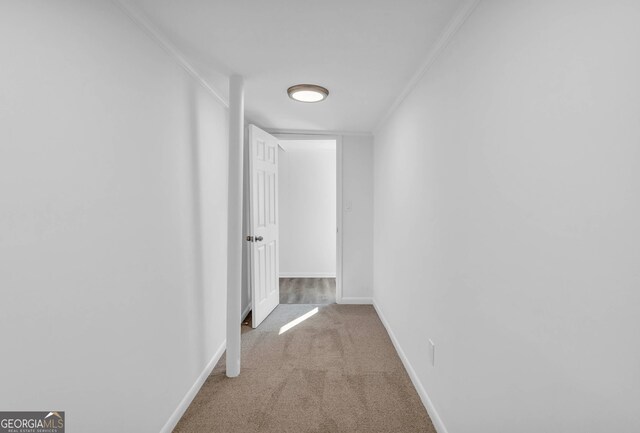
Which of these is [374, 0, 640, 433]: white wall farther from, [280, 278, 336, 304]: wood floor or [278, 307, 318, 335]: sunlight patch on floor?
[280, 278, 336, 304]: wood floor

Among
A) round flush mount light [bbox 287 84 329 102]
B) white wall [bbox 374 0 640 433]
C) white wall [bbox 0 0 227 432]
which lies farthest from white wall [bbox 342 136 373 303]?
white wall [bbox 0 0 227 432]

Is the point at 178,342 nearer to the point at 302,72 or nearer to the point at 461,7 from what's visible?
the point at 302,72

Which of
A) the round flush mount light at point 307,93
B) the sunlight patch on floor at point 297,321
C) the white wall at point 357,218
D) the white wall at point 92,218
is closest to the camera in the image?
the white wall at point 92,218

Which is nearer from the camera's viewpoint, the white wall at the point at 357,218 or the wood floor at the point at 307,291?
the white wall at the point at 357,218

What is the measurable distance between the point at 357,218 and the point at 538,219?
3011mm

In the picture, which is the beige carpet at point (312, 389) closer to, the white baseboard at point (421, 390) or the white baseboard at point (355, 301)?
the white baseboard at point (421, 390)

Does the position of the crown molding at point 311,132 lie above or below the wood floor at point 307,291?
above

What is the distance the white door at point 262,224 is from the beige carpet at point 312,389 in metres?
0.43

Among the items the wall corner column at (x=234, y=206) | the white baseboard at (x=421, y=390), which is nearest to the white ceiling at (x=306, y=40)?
the wall corner column at (x=234, y=206)

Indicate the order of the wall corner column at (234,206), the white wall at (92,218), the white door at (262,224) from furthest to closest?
the white door at (262,224), the wall corner column at (234,206), the white wall at (92,218)

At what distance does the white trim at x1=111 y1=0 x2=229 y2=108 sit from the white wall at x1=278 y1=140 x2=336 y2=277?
3179 millimetres

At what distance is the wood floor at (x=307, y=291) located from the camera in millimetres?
4184

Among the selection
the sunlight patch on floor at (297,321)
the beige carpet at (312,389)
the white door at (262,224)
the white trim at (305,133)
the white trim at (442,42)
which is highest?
the white trim at (305,133)

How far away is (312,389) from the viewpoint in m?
2.15
